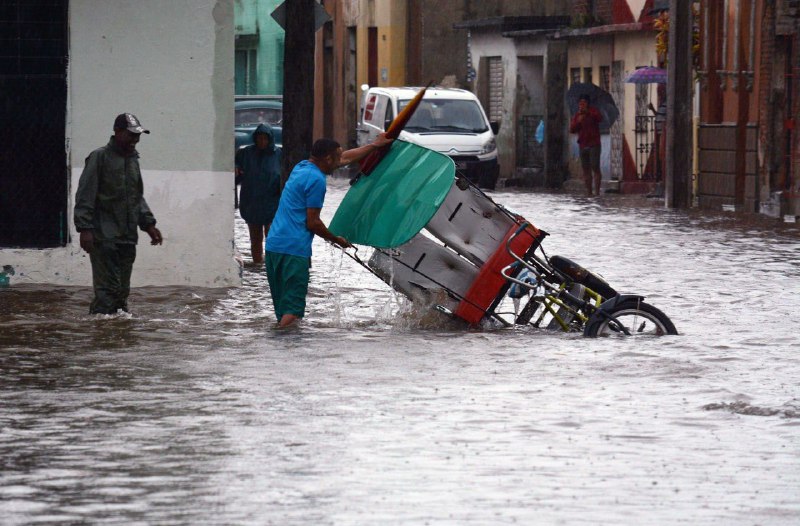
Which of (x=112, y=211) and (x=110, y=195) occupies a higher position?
(x=110, y=195)

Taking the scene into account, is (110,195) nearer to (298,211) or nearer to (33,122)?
(298,211)

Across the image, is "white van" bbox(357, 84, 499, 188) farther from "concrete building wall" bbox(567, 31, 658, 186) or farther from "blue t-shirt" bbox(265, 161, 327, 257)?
"blue t-shirt" bbox(265, 161, 327, 257)

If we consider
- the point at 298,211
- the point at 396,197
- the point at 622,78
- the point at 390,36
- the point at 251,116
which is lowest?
the point at 298,211

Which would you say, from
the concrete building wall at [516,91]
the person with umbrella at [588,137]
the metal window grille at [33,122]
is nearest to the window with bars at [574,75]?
the concrete building wall at [516,91]

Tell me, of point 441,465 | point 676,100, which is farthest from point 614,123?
point 441,465

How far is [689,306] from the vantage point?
52.4 feet

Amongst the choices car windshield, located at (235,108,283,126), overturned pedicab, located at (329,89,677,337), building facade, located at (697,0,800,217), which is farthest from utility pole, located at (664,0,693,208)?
overturned pedicab, located at (329,89,677,337)

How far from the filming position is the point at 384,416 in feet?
32.1

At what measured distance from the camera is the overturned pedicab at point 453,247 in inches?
539

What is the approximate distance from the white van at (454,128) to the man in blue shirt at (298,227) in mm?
24675

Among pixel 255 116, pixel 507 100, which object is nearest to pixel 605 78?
pixel 507 100

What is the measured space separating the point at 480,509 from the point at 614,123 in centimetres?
3468

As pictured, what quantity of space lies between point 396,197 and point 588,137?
2513 cm

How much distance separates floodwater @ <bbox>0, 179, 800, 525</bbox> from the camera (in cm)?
A: 759
